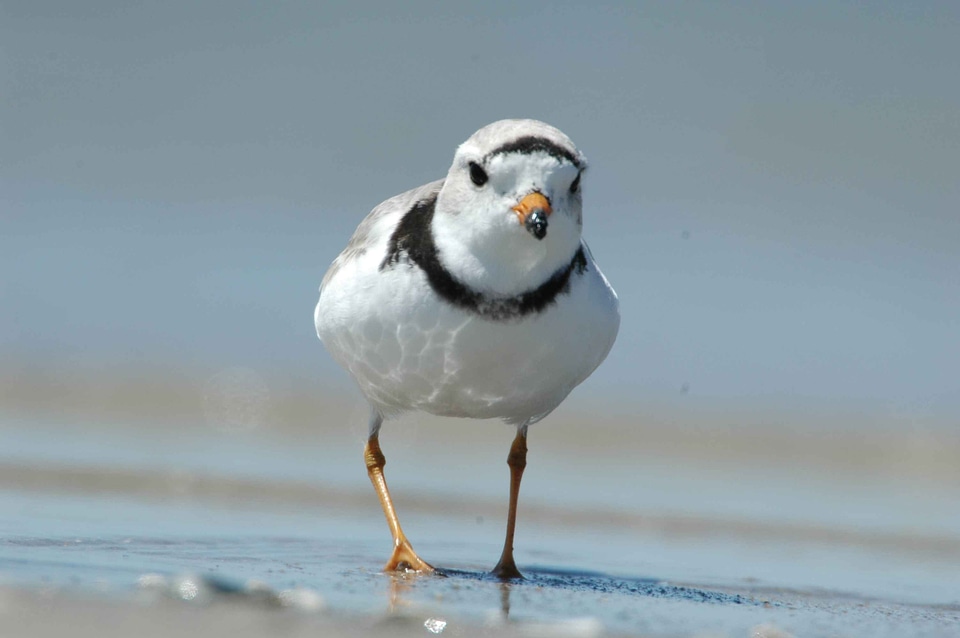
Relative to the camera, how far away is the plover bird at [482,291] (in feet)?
14.0

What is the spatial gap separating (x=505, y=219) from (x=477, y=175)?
0.72ft

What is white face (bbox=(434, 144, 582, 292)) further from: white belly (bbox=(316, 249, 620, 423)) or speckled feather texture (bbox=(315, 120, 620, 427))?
white belly (bbox=(316, 249, 620, 423))

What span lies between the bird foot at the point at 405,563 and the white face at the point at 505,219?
1.30 metres

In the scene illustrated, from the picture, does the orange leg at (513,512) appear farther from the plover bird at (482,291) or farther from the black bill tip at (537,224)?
the black bill tip at (537,224)

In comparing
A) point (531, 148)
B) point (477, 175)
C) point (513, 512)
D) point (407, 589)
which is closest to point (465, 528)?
point (513, 512)

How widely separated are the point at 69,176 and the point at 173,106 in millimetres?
2453

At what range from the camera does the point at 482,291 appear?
14.4 ft

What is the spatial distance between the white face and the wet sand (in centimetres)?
108

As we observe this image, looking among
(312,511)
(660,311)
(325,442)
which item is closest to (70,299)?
(325,442)

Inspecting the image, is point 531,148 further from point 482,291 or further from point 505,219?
point 482,291

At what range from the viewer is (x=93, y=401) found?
9.72 metres

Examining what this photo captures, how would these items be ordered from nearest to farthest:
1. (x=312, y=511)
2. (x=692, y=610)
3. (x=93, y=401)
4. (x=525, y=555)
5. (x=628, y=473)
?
(x=692, y=610)
(x=525, y=555)
(x=312, y=511)
(x=628, y=473)
(x=93, y=401)

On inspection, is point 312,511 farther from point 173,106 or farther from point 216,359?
point 173,106

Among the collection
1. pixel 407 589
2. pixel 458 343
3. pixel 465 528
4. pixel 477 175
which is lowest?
pixel 407 589
